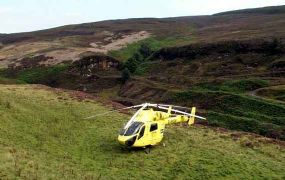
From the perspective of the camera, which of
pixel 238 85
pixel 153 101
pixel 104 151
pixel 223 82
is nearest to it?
pixel 104 151

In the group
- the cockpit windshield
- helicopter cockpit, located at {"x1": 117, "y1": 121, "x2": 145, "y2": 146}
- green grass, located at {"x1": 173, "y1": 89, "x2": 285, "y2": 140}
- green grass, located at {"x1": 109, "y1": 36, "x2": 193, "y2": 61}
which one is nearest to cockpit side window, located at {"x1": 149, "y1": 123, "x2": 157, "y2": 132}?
helicopter cockpit, located at {"x1": 117, "y1": 121, "x2": 145, "y2": 146}

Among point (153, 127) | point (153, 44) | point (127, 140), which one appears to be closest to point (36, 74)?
point (153, 44)

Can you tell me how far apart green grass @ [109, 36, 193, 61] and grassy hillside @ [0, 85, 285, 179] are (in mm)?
95768

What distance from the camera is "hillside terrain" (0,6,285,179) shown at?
98.2 ft

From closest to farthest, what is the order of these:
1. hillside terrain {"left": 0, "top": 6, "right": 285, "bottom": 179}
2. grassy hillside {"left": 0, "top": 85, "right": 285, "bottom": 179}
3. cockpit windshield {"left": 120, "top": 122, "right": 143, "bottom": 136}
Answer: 1. grassy hillside {"left": 0, "top": 85, "right": 285, "bottom": 179}
2. hillside terrain {"left": 0, "top": 6, "right": 285, "bottom": 179}
3. cockpit windshield {"left": 120, "top": 122, "right": 143, "bottom": 136}

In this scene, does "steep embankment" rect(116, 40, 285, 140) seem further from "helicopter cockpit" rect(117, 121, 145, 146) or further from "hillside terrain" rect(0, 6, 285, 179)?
"helicopter cockpit" rect(117, 121, 145, 146)

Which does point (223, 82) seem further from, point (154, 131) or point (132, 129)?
point (132, 129)

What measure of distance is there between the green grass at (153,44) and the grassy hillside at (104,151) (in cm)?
9577

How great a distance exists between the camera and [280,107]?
6359cm

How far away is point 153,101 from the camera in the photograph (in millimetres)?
80625

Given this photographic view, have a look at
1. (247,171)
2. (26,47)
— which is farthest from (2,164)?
(26,47)

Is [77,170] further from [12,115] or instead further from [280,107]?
[280,107]

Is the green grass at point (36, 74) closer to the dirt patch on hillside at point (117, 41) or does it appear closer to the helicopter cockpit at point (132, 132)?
the dirt patch on hillside at point (117, 41)

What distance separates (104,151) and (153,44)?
12457 cm
